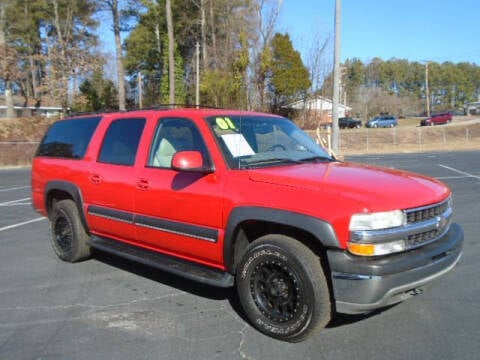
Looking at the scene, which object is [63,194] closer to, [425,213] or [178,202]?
[178,202]

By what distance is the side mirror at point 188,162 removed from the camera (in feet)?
13.1

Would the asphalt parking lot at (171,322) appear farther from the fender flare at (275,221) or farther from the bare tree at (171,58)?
the bare tree at (171,58)

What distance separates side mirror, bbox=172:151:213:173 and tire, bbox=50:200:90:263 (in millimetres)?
2374

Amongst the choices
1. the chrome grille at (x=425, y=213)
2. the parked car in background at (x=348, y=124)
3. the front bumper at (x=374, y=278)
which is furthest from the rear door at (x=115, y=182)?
the parked car in background at (x=348, y=124)

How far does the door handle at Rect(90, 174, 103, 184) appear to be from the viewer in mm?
5248

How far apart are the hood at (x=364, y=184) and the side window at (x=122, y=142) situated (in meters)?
1.61

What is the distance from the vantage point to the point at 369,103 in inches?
3967

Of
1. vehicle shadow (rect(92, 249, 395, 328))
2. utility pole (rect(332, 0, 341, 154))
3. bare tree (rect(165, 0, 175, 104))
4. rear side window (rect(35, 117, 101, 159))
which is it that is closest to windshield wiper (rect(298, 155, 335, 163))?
vehicle shadow (rect(92, 249, 395, 328))

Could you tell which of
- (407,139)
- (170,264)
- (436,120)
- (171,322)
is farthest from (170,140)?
(436,120)

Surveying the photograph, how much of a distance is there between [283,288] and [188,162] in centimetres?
130

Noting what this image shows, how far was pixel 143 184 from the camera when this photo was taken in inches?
184

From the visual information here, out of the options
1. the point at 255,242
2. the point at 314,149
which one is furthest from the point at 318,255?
the point at 314,149

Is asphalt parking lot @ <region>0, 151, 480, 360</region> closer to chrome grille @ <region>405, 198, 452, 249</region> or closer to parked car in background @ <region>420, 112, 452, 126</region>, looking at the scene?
chrome grille @ <region>405, 198, 452, 249</region>

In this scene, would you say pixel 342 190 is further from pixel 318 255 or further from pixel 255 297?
pixel 255 297
